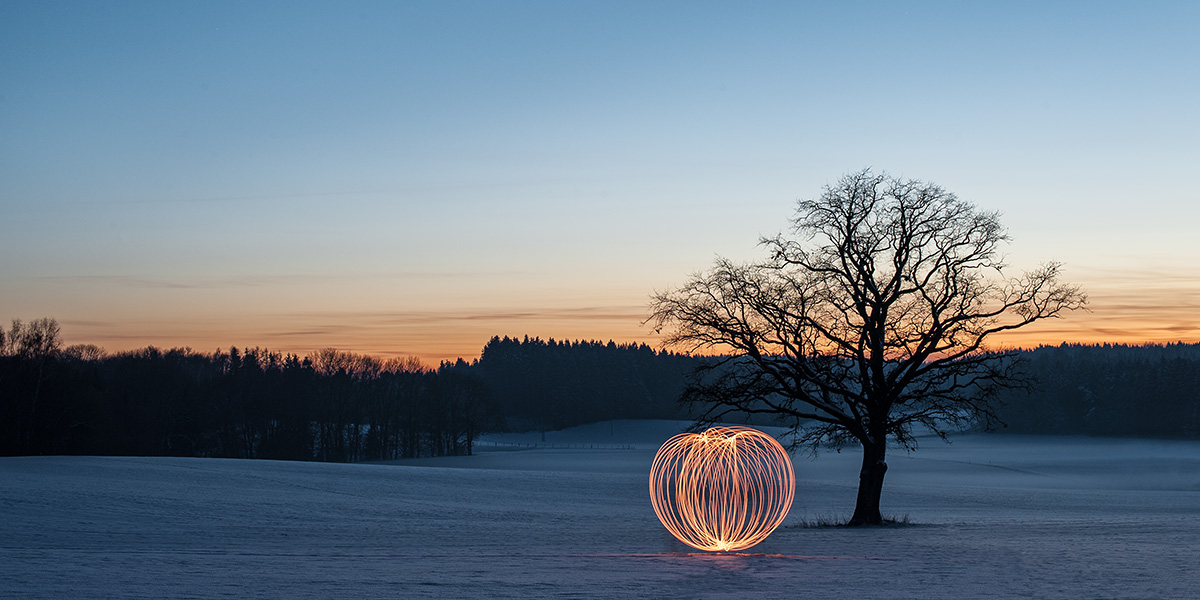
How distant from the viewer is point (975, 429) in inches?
4547

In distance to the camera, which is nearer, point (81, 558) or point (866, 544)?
point (81, 558)

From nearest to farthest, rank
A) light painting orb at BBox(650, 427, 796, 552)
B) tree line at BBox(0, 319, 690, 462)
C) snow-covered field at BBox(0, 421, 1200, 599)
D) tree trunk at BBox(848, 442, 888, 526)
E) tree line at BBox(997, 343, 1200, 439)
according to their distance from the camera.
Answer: snow-covered field at BBox(0, 421, 1200, 599) < light painting orb at BBox(650, 427, 796, 552) < tree trunk at BBox(848, 442, 888, 526) < tree line at BBox(0, 319, 690, 462) < tree line at BBox(997, 343, 1200, 439)

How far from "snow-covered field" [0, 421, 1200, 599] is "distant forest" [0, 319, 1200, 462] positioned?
→ 25536 mm

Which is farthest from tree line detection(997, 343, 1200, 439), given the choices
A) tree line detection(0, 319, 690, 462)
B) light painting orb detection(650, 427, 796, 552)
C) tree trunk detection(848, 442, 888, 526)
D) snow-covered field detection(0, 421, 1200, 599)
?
light painting orb detection(650, 427, 796, 552)

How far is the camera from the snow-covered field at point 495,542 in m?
11.8

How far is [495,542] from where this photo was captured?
59.7 ft

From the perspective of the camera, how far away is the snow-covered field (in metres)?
11.8

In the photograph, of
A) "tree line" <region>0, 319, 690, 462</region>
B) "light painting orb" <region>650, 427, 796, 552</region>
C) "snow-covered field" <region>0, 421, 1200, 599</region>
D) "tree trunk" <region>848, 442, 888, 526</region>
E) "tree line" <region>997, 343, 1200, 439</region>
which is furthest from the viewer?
"tree line" <region>997, 343, 1200, 439</region>

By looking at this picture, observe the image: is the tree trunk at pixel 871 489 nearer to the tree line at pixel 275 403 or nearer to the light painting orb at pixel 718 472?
the light painting orb at pixel 718 472

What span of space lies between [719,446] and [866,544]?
4213mm

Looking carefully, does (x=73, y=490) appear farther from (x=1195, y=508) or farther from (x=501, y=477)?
(x=1195, y=508)

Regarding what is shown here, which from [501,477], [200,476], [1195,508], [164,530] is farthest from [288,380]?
[1195,508]

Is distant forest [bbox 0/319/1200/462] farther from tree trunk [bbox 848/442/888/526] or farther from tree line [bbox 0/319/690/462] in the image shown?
tree trunk [bbox 848/442/888/526]

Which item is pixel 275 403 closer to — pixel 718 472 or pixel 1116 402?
pixel 718 472
